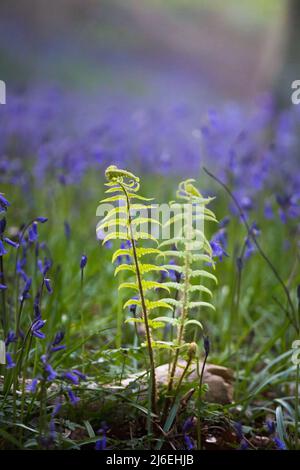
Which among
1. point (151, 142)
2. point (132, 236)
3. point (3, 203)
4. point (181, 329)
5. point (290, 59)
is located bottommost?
point (181, 329)

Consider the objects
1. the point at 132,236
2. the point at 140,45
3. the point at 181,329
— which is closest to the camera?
the point at 132,236

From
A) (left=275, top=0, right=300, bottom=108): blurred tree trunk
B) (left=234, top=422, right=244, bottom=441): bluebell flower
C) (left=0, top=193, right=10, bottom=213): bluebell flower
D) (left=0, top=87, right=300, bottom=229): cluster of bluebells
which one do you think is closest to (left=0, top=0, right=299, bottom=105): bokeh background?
(left=0, top=87, right=300, bottom=229): cluster of bluebells

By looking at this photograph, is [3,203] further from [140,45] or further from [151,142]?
[140,45]

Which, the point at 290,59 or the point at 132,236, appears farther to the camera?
the point at 290,59

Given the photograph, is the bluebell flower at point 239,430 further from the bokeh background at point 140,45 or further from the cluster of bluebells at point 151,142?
the bokeh background at point 140,45

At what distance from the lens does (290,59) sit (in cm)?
557

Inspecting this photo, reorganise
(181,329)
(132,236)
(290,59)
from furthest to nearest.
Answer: (290,59), (181,329), (132,236)

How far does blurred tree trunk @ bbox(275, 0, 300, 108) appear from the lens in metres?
5.54

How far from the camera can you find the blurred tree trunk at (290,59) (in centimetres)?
554

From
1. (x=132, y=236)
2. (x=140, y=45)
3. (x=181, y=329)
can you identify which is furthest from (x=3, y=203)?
(x=140, y=45)

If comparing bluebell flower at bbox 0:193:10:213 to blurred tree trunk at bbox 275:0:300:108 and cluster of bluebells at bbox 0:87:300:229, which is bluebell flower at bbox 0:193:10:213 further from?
blurred tree trunk at bbox 275:0:300:108

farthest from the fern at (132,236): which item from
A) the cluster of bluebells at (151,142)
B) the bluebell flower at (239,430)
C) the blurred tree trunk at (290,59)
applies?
the blurred tree trunk at (290,59)

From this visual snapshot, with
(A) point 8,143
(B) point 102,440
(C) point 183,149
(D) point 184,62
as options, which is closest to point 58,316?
(B) point 102,440
